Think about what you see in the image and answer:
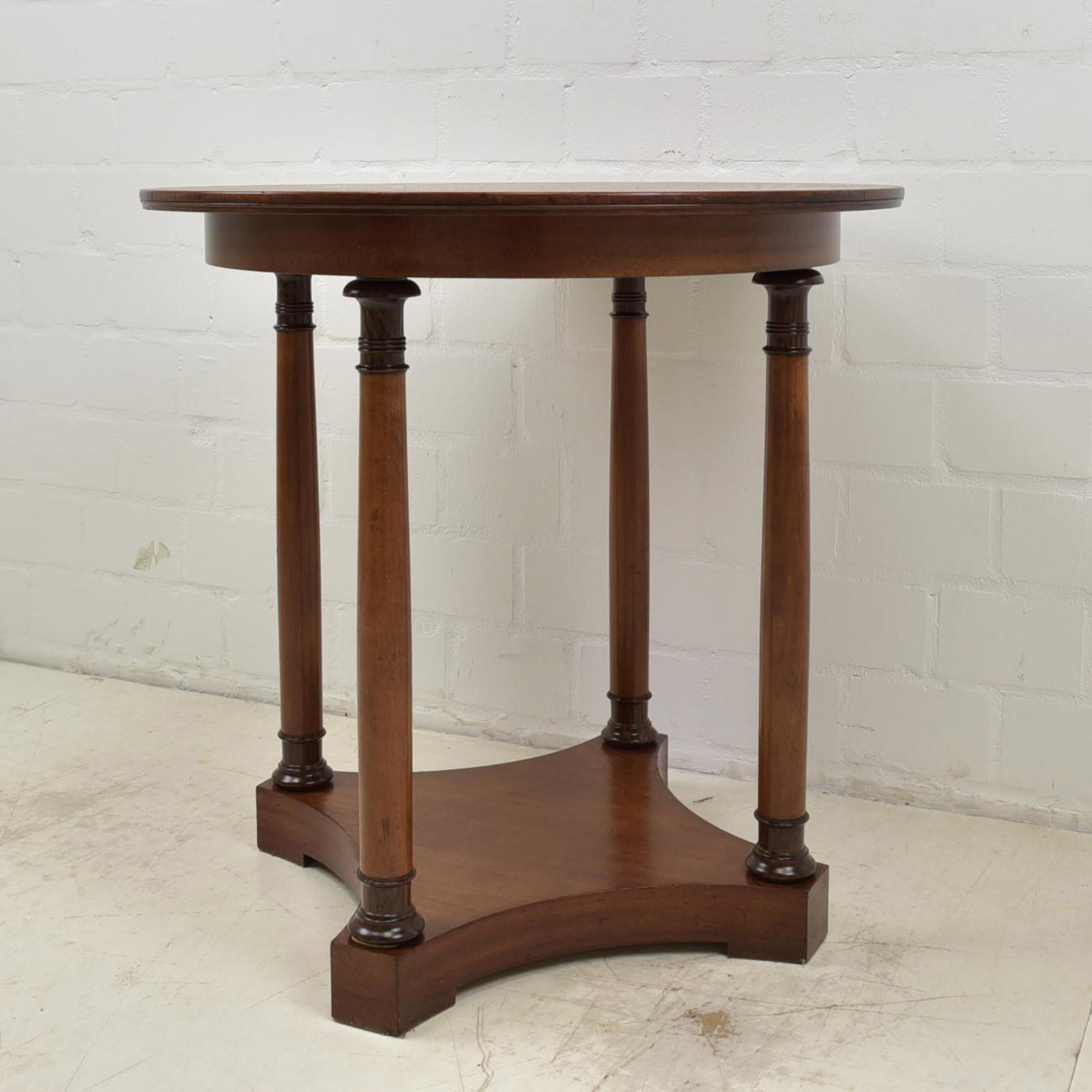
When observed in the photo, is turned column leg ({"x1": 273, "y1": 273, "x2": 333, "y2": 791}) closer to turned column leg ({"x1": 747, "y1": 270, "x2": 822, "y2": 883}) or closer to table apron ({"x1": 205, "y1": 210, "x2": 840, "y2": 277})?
table apron ({"x1": 205, "y1": 210, "x2": 840, "y2": 277})

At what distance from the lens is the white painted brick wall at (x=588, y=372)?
1890 millimetres

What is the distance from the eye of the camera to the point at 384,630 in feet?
4.64

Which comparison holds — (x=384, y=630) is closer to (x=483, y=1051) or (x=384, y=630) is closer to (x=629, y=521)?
(x=483, y=1051)

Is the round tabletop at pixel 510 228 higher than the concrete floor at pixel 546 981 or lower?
higher

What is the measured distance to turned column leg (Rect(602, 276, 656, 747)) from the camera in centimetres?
192

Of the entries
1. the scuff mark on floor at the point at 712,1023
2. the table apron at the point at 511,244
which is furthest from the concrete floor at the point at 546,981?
the table apron at the point at 511,244

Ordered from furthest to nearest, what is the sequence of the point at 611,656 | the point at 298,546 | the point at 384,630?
the point at 611,656 → the point at 298,546 → the point at 384,630

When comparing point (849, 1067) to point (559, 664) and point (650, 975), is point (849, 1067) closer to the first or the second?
point (650, 975)

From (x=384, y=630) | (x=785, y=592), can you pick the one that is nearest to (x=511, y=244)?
(x=384, y=630)

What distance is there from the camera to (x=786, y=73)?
1931mm

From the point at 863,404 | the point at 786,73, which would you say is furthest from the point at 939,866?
the point at 786,73

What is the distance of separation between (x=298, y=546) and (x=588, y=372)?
1.69 feet

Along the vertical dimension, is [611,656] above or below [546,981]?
above

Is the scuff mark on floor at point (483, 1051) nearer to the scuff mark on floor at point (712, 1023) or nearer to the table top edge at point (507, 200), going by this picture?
the scuff mark on floor at point (712, 1023)
